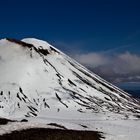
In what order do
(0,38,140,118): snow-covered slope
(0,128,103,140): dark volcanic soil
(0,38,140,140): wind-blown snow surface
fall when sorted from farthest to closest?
(0,38,140,118): snow-covered slope, (0,38,140,140): wind-blown snow surface, (0,128,103,140): dark volcanic soil

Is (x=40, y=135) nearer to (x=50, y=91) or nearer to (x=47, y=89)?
(x=50, y=91)

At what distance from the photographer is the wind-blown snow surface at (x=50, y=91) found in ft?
452

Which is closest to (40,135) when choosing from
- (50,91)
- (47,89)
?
(50,91)

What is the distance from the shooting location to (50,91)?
164875 millimetres

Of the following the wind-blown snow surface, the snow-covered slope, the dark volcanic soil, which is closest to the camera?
→ the dark volcanic soil

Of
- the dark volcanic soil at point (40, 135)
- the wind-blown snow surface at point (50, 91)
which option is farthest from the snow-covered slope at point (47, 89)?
the dark volcanic soil at point (40, 135)

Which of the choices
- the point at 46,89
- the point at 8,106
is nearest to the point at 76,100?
the point at 46,89

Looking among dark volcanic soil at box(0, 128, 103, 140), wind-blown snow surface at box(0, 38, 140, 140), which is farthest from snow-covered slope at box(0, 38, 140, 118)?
dark volcanic soil at box(0, 128, 103, 140)

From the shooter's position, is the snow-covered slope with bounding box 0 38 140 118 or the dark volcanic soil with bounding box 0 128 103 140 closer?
the dark volcanic soil with bounding box 0 128 103 140

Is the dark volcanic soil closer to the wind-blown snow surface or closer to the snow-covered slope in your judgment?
the wind-blown snow surface

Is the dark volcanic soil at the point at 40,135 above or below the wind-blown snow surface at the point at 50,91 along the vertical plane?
below

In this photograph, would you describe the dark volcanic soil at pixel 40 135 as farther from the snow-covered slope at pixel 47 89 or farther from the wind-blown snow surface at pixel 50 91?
the snow-covered slope at pixel 47 89

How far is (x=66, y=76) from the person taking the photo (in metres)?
182

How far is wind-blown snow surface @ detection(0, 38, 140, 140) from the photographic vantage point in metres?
138
